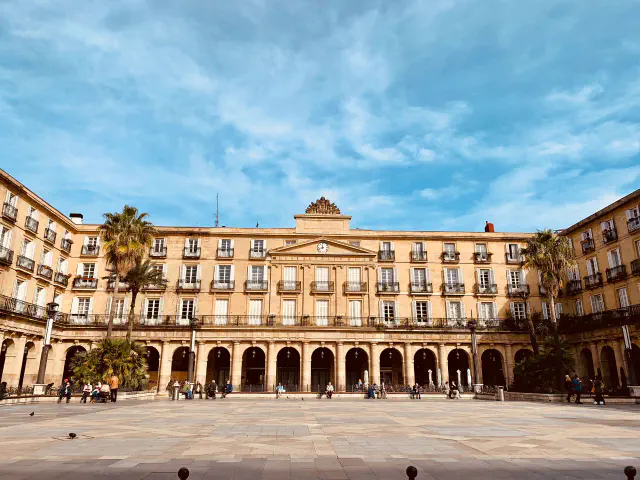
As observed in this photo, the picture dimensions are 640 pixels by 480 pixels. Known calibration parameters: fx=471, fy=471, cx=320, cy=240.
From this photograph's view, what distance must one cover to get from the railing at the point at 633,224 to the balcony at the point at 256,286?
30798 millimetres

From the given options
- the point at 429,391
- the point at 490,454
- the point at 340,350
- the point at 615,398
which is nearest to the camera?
the point at 490,454

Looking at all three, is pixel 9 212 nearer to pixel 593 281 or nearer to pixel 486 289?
pixel 486 289

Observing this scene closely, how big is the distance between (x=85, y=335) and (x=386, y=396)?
27.5m

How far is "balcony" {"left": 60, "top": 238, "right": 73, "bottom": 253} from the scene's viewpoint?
43.4 m

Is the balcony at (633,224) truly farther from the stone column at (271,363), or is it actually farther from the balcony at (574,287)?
the stone column at (271,363)

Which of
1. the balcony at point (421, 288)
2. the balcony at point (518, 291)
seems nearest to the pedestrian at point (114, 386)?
the balcony at point (421, 288)

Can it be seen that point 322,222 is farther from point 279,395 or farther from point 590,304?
point 590,304

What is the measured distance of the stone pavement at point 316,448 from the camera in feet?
27.3

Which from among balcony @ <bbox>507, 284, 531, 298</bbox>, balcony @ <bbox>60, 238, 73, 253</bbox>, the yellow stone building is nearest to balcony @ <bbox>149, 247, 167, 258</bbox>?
the yellow stone building

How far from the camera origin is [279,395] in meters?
36.7

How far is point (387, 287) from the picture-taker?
45469 mm

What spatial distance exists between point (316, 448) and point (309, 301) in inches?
1344

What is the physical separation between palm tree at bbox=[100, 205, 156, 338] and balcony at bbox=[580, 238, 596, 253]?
3782 cm

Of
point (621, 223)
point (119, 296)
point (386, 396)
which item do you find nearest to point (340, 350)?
point (386, 396)
